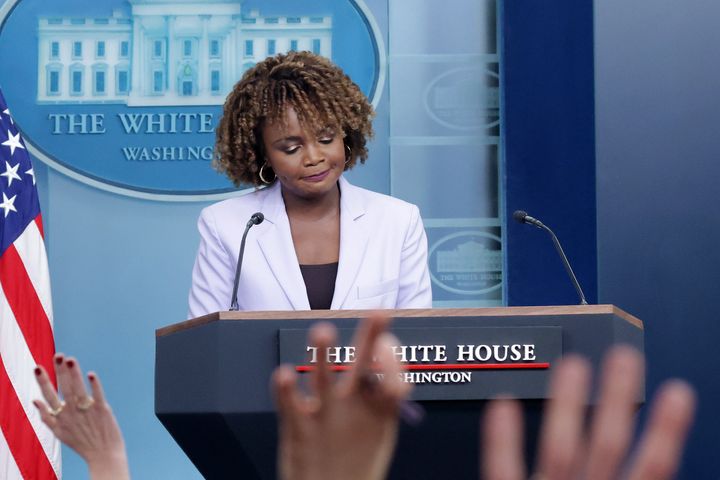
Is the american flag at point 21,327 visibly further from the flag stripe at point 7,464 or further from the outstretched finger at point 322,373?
the outstretched finger at point 322,373

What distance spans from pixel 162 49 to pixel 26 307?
4.38 feet

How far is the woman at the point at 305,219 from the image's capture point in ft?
9.60

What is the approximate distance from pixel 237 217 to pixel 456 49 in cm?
208

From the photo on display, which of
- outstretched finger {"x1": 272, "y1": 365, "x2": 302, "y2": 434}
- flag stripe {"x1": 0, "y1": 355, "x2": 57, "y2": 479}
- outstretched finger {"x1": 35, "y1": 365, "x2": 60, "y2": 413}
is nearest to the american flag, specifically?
flag stripe {"x1": 0, "y1": 355, "x2": 57, "y2": 479}

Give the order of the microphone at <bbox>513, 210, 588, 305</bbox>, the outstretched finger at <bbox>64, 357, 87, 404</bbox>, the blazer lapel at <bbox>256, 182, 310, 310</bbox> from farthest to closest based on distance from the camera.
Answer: the blazer lapel at <bbox>256, 182, 310, 310</bbox> < the microphone at <bbox>513, 210, 588, 305</bbox> < the outstretched finger at <bbox>64, 357, 87, 404</bbox>

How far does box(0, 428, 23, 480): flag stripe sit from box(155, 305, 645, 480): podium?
5.75ft

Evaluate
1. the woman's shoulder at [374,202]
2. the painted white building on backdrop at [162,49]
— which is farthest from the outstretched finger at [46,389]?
the painted white building on backdrop at [162,49]

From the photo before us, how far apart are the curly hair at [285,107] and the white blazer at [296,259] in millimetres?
145

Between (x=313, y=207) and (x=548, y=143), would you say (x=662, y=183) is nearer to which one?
(x=548, y=143)

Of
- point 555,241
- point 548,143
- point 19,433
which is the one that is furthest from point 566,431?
point 548,143

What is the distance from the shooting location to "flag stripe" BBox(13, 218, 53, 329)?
403 cm

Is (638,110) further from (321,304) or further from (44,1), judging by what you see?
(44,1)

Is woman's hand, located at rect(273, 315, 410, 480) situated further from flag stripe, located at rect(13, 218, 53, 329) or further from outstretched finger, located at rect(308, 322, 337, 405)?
flag stripe, located at rect(13, 218, 53, 329)

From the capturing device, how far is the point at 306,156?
9.84 ft
